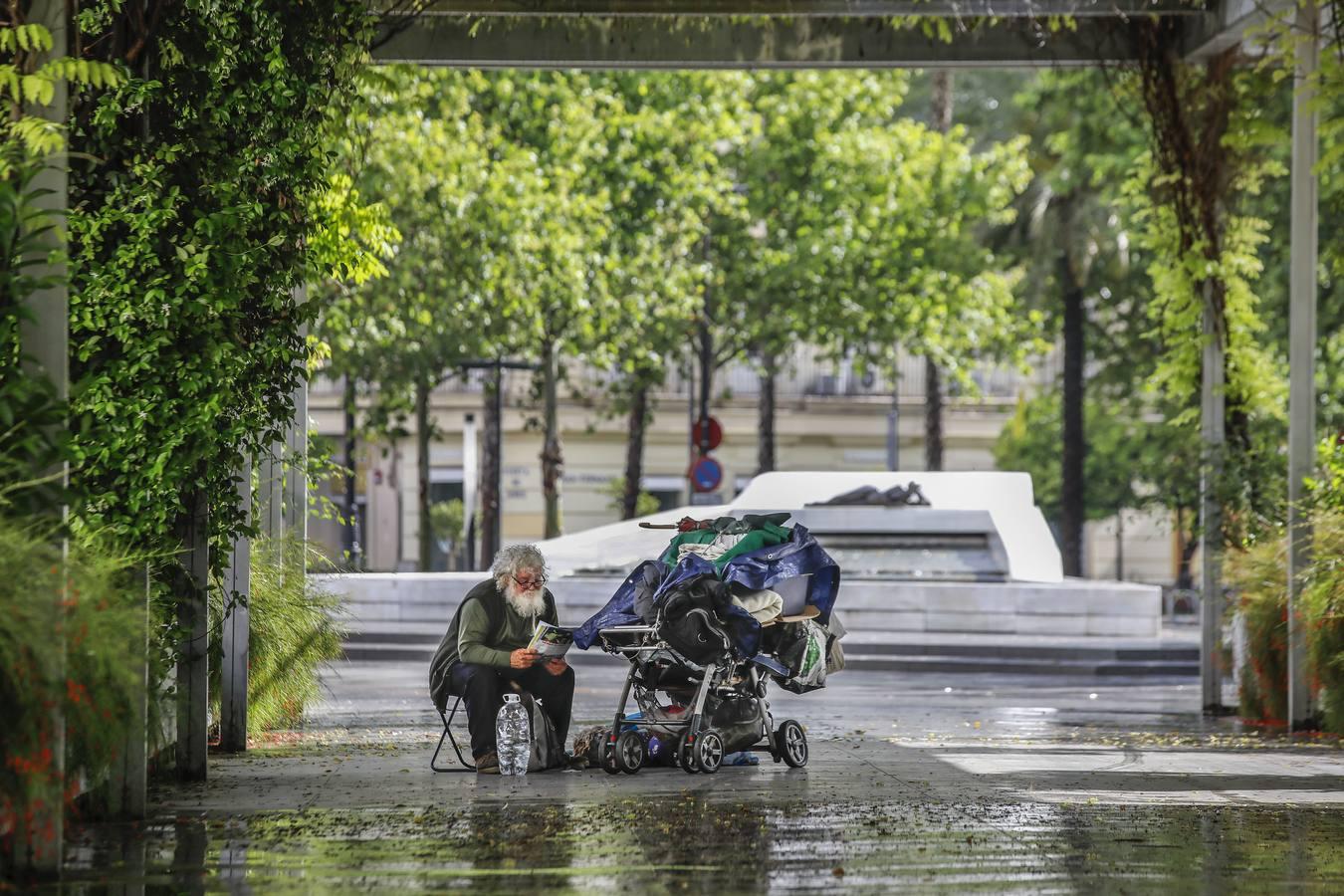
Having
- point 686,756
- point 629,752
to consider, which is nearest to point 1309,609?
point 686,756

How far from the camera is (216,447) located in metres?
9.91

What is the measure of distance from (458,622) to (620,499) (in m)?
39.8

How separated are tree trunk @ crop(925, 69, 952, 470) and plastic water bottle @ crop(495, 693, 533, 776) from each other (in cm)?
3393

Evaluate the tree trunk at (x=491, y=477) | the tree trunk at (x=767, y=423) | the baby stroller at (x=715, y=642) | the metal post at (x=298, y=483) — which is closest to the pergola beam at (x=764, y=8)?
the metal post at (x=298, y=483)

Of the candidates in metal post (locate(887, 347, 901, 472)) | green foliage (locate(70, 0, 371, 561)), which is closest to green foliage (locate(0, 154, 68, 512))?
green foliage (locate(70, 0, 371, 561))

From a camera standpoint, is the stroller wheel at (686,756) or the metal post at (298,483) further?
the metal post at (298,483)

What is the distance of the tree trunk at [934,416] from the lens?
44.9 metres

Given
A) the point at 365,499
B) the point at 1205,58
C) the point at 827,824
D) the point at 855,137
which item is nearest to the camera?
the point at 827,824

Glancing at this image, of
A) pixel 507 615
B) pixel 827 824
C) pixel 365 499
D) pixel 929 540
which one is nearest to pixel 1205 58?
pixel 507 615

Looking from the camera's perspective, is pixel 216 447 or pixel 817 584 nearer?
pixel 216 447

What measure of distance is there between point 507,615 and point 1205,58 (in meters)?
8.12

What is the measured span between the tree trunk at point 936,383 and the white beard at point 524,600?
110 feet

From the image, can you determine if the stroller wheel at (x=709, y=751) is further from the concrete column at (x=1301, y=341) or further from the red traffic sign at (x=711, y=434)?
the red traffic sign at (x=711, y=434)

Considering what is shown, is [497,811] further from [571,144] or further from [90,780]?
[571,144]
